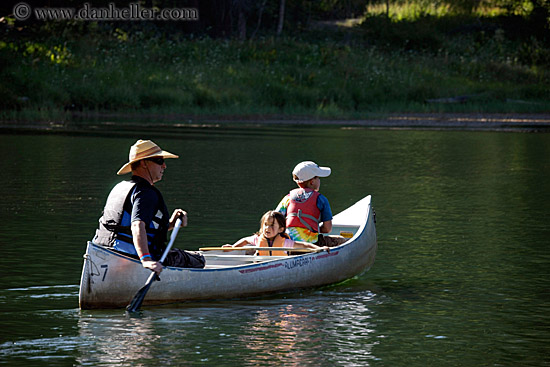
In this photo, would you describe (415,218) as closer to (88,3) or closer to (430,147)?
(430,147)

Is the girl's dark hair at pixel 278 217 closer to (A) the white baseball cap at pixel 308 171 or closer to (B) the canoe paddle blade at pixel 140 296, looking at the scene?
(A) the white baseball cap at pixel 308 171

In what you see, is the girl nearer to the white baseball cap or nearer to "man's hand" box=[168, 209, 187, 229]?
the white baseball cap

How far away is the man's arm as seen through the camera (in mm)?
9078

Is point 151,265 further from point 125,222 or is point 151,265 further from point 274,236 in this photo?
point 274,236

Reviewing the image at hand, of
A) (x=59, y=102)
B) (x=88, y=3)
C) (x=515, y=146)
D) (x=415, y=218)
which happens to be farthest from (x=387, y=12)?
(x=415, y=218)

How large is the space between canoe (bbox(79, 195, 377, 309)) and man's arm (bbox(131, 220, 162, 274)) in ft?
0.42

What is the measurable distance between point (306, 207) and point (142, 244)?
2.55 metres

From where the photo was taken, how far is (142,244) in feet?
29.9

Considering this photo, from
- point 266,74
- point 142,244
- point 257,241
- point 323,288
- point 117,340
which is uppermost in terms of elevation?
point 266,74

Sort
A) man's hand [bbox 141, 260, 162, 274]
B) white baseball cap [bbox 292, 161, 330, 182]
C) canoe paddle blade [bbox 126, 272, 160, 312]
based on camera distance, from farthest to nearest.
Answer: white baseball cap [bbox 292, 161, 330, 182], canoe paddle blade [bbox 126, 272, 160, 312], man's hand [bbox 141, 260, 162, 274]

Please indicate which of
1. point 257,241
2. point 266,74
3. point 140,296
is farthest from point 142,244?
point 266,74

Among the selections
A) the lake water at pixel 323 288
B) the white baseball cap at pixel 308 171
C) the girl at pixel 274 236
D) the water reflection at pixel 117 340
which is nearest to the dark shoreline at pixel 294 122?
the lake water at pixel 323 288

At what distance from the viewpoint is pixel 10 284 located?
1063 centimetres

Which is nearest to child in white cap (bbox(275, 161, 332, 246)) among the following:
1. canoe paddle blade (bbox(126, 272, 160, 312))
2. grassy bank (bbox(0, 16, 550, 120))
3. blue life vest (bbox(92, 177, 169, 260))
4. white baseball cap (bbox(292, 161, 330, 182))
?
white baseball cap (bbox(292, 161, 330, 182))
